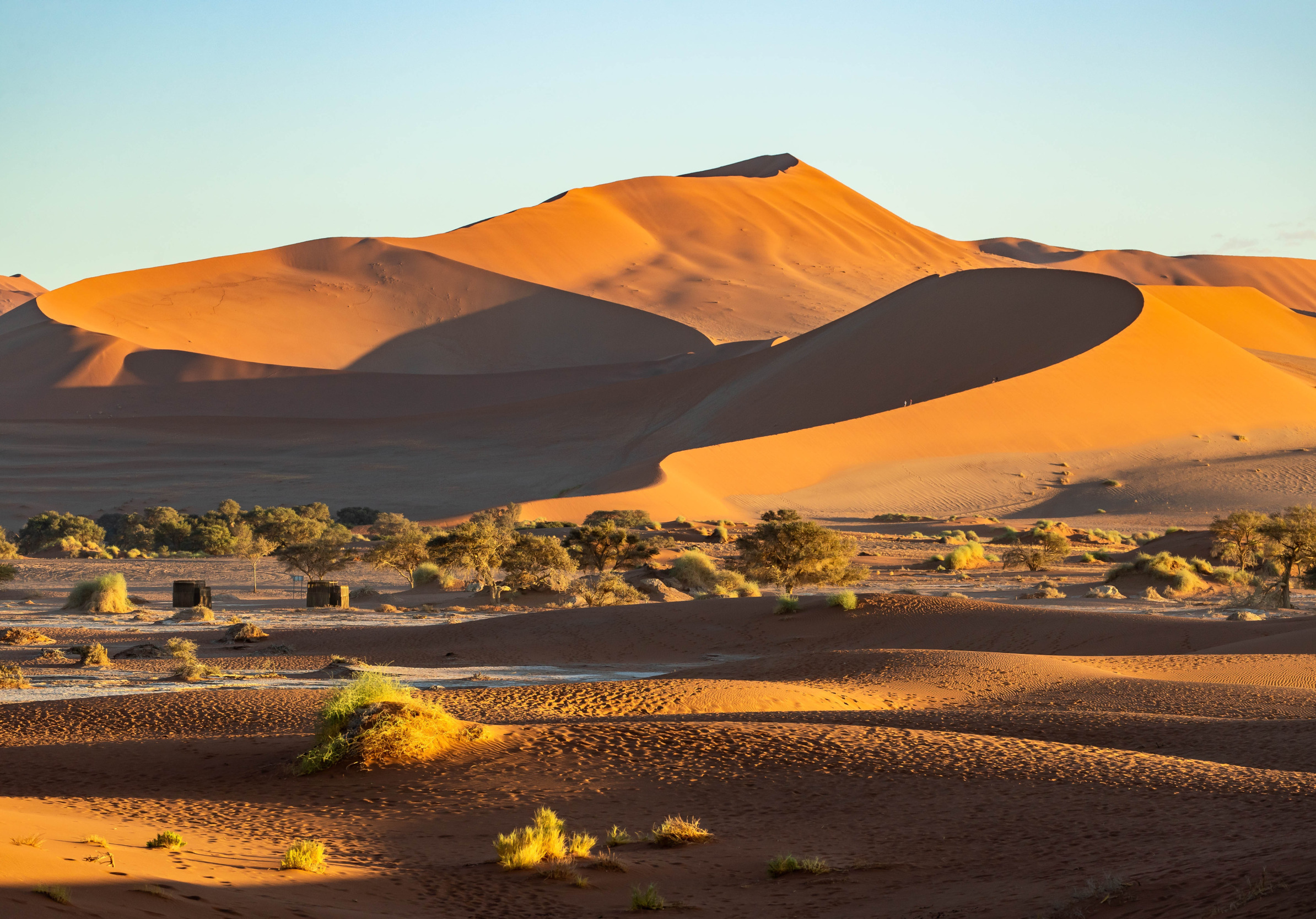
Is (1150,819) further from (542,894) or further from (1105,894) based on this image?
(542,894)

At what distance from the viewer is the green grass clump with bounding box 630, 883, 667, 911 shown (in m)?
6.42

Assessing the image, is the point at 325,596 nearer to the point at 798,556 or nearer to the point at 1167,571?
the point at 798,556

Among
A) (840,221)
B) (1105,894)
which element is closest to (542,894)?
(1105,894)

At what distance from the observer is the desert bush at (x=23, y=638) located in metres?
20.5

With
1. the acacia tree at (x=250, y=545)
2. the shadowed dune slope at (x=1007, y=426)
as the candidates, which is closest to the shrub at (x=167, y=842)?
the acacia tree at (x=250, y=545)

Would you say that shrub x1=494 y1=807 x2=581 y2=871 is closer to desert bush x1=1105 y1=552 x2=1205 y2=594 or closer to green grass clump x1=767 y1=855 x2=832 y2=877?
green grass clump x1=767 y1=855 x2=832 y2=877

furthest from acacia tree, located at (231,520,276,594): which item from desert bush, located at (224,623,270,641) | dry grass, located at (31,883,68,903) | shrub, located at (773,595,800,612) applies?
dry grass, located at (31,883,68,903)

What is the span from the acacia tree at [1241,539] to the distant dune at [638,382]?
17.6 metres

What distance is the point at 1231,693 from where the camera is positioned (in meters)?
13.7

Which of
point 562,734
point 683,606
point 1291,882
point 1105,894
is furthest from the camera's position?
point 683,606

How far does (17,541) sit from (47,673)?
32988 mm

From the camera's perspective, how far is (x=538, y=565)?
3016cm

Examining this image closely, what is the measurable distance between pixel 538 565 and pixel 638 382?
60.8 meters

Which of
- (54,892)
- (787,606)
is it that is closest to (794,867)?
(54,892)
